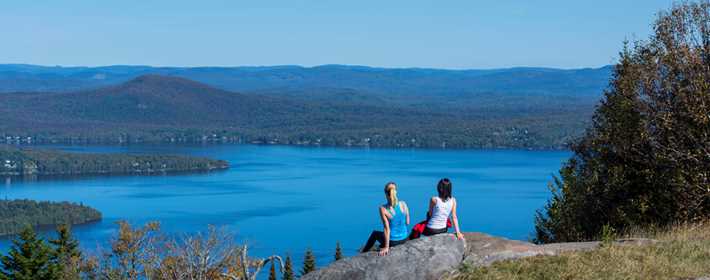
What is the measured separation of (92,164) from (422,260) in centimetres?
10551

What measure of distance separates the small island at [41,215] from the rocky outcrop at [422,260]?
51698 mm

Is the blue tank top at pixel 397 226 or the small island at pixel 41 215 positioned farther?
the small island at pixel 41 215

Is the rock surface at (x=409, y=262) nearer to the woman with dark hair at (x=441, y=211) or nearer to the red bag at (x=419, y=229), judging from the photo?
the woman with dark hair at (x=441, y=211)

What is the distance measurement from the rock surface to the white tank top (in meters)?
0.29

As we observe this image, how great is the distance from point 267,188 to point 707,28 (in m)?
71.8

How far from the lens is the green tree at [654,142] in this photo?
39.8 feet

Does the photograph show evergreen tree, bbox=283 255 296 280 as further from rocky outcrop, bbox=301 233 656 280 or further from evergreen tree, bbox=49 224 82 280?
rocky outcrop, bbox=301 233 656 280

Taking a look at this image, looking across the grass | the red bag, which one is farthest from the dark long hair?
the grass

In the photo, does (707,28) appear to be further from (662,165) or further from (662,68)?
(662,165)

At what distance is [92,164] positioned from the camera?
10875 centimetres

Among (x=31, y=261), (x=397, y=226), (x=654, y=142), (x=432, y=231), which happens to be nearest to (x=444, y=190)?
(x=432, y=231)

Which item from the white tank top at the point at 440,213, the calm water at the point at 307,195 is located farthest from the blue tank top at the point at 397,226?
the calm water at the point at 307,195

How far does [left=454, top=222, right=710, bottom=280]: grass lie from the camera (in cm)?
823

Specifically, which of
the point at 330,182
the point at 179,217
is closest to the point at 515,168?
the point at 330,182
